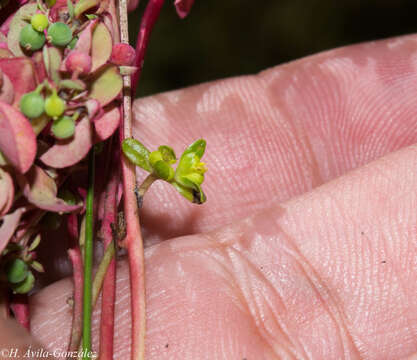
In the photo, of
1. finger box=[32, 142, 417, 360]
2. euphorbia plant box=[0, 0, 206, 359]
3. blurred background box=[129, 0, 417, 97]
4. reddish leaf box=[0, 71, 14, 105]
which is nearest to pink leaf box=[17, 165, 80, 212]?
euphorbia plant box=[0, 0, 206, 359]

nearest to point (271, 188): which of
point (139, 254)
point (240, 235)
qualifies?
point (240, 235)

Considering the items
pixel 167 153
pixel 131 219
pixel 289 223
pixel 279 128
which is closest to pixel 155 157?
pixel 167 153

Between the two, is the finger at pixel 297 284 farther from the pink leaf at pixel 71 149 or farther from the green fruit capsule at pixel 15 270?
the pink leaf at pixel 71 149

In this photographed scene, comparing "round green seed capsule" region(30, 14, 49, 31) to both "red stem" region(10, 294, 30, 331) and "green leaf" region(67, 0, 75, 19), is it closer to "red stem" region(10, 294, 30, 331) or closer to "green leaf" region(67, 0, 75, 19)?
"green leaf" region(67, 0, 75, 19)

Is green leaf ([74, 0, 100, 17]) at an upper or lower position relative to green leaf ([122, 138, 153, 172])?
upper

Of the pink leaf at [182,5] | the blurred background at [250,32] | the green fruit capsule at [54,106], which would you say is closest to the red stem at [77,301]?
the green fruit capsule at [54,106]

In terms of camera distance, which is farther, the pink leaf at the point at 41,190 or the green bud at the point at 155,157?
the green bud at the point at 155,157
